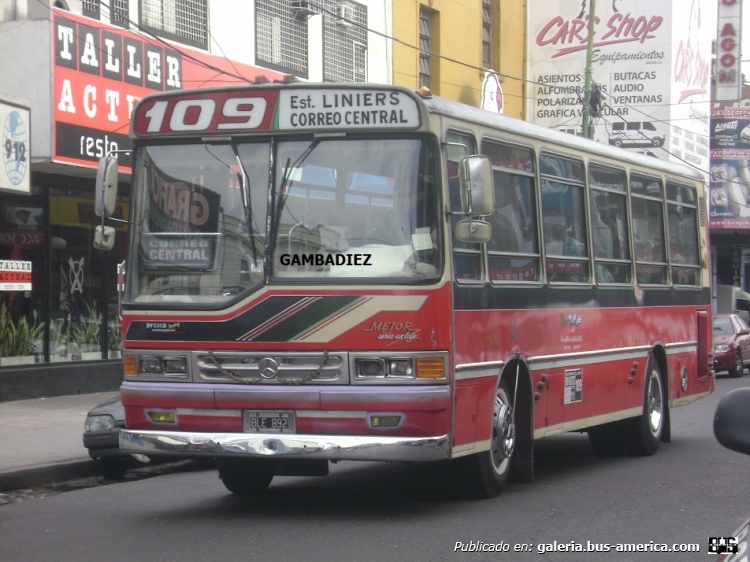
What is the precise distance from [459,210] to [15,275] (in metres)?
11.2

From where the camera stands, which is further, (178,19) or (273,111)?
(178,19)

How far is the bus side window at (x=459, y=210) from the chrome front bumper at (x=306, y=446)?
1.28m

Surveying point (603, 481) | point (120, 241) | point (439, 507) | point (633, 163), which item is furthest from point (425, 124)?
point (120, 241)

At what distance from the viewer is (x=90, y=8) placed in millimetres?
18359

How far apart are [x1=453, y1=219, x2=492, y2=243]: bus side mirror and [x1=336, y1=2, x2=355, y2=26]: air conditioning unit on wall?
651 inches

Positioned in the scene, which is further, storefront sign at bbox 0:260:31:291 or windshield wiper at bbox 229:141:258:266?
storefront sign at bbox 0:260:31:291

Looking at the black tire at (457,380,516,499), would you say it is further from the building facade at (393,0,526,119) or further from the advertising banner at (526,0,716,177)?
the advertising banner at (526,0,716,177)

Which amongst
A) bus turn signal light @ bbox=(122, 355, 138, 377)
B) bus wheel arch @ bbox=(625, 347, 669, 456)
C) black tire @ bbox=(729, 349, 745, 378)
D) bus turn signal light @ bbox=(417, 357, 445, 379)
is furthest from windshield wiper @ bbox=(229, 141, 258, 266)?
black tire @ bbox=(729, 349, 745, 378)

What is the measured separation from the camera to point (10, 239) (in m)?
18.1

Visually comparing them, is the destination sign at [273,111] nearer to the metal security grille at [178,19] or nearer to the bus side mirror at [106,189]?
the bus side mirror at [106,189]

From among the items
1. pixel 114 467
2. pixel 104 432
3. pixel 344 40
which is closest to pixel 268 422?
pixel 104 432

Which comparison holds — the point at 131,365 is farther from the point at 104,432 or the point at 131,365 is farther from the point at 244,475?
the point at 104,432

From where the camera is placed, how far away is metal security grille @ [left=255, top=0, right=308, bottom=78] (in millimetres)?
22172

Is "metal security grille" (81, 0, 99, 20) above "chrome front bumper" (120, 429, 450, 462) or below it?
above
